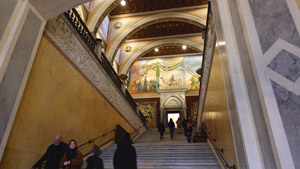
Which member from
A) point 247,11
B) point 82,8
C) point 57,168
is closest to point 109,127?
point 57,168

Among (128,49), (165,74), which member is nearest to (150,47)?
(128,49)

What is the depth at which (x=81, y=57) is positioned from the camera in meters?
6.14

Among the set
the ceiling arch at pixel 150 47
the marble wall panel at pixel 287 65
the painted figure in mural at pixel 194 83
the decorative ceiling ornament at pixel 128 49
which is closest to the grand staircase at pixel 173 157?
the marble wall panel at pixel 287 65

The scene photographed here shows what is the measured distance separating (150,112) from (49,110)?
42.8 feet

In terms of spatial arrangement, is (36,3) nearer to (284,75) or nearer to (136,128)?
(284,75)

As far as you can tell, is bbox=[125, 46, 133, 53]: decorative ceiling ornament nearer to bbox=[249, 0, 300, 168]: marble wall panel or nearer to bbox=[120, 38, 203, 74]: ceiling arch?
bbox=[120, 38, 203, 74]: ceiling arch

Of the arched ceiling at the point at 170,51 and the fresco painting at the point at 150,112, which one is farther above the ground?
the arched ceiling at the point at 170,51

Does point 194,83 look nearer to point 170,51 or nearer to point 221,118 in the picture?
point 170,51

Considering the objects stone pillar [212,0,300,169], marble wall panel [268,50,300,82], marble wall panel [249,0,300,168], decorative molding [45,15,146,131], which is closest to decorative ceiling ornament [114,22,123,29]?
decorative molding [45,15,146,131]

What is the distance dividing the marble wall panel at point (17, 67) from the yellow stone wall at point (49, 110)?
0.36 meters

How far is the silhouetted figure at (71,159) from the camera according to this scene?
11.2ft

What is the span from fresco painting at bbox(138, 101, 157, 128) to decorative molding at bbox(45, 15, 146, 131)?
7.50m

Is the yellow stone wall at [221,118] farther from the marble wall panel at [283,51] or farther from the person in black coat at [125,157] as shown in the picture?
the person in black coat at [125,157]

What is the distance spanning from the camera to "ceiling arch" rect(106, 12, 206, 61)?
1225 centimetres
